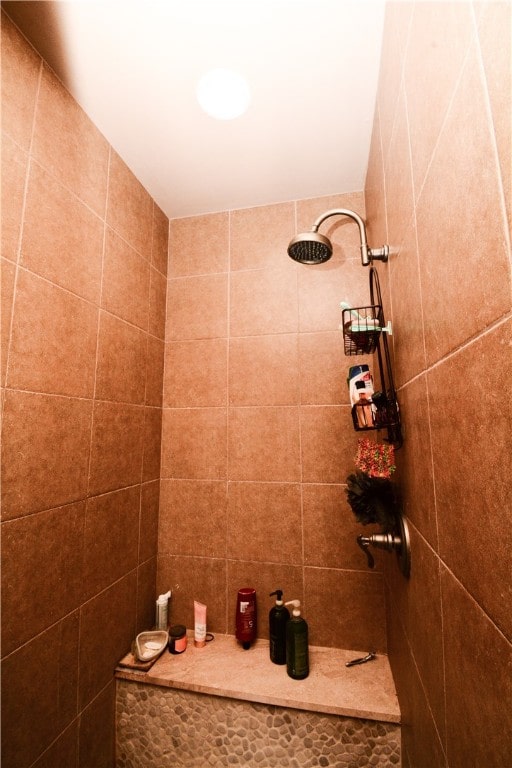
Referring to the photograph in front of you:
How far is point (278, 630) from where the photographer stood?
1304 mm

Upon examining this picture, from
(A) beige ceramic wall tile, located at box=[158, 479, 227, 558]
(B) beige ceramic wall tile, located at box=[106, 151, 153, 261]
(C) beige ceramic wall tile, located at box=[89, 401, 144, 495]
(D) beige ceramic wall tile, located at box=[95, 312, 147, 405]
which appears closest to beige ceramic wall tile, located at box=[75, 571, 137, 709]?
(A) beige ceramic wall tile, located at box=[158, 479, 227, 558]

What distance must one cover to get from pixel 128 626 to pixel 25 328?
1135 millimetres

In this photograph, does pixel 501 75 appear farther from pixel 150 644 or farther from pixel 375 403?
pixel 150 644

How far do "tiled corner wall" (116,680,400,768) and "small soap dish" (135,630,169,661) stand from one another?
0.28 ft

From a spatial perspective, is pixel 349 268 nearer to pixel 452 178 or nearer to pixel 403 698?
pixel 452 178

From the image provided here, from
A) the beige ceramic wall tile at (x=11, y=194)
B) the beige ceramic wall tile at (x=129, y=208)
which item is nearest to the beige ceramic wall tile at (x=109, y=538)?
the beige ceramic wall tile at (x=11, y=194)

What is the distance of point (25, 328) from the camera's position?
3.05ft

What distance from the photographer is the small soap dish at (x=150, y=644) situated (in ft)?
4.18

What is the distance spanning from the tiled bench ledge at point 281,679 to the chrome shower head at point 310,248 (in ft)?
4.86

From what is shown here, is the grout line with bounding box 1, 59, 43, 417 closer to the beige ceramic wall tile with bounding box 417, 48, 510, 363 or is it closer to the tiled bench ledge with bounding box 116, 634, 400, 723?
the beige ceramic wall tile with bounding box 417, 48, 510, 363

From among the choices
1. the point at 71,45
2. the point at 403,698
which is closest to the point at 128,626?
the point at 403,698

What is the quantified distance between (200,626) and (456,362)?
1.41 meters

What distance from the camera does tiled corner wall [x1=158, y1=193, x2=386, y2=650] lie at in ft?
4.63

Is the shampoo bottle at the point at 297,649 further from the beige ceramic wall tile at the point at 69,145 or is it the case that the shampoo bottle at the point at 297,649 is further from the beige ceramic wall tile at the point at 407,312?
the beige ceramic wall tile at the point at 69,145
